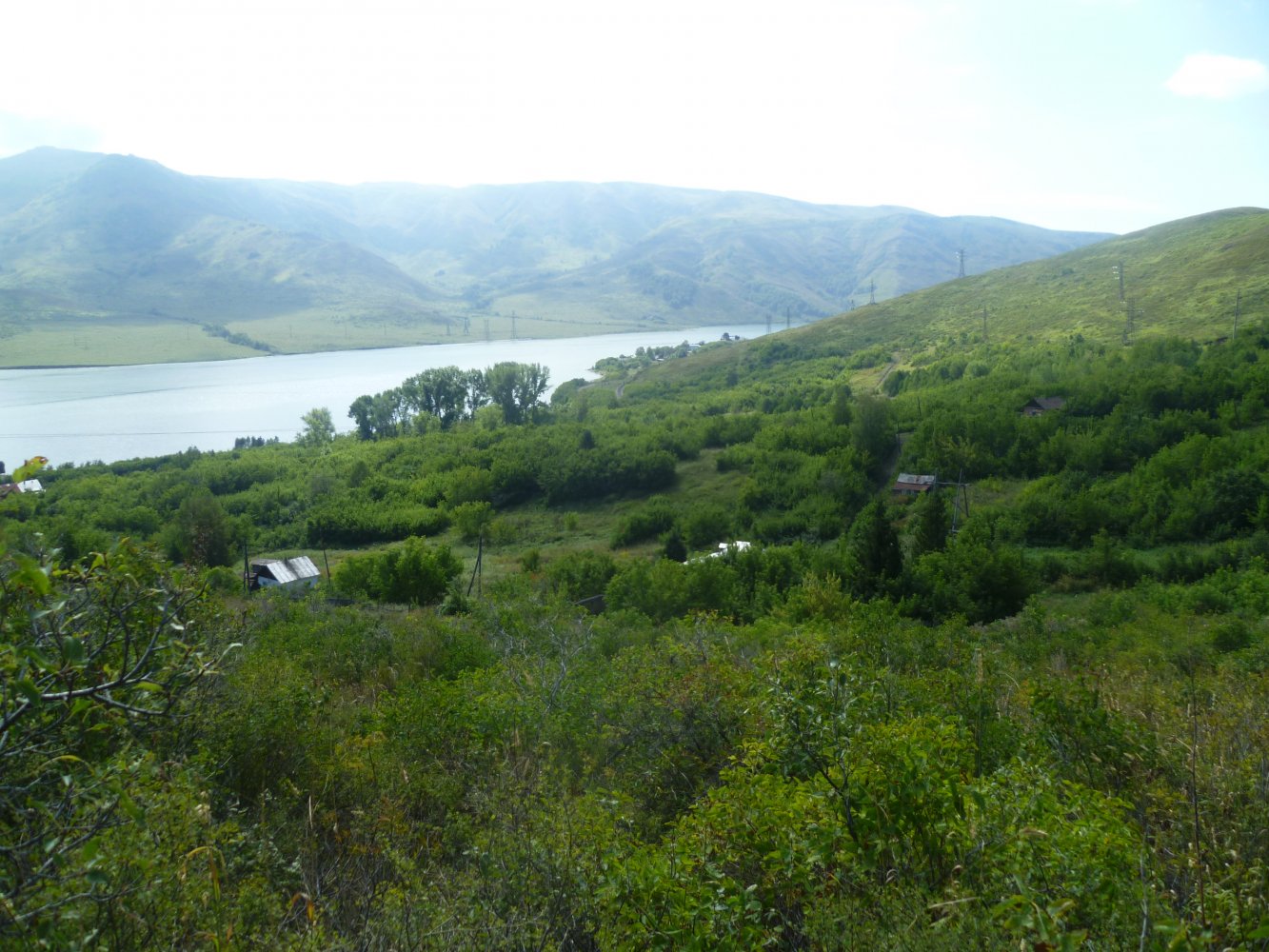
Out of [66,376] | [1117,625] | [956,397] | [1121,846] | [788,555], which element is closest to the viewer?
[1121,846]

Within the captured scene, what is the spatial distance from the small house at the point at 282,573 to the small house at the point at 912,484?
2862cm

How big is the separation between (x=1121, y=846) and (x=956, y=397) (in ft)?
165

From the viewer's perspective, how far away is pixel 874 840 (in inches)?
148

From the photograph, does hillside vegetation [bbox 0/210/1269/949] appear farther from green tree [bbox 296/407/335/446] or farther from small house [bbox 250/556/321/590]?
green tree [bbox 296/407/335/446]

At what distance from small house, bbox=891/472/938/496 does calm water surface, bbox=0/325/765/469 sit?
5637 centimetres

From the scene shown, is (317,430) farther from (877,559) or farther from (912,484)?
(877,559)

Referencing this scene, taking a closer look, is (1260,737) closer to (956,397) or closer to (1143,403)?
(1143,403)

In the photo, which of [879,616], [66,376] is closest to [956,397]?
[879,616]

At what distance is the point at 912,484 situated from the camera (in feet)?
136

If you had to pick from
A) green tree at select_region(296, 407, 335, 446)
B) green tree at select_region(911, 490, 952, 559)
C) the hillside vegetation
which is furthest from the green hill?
green tree at select_region(911, 490, 952, 559)

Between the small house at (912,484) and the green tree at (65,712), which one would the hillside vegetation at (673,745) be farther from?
the small house at (912,484)

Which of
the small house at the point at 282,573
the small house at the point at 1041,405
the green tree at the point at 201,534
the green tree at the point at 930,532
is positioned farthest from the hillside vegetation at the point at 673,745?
Answer: the small house at the point at 1041,405

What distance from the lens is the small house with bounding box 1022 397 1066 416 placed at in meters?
45.3

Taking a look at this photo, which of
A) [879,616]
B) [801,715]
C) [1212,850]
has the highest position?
[801,715]
